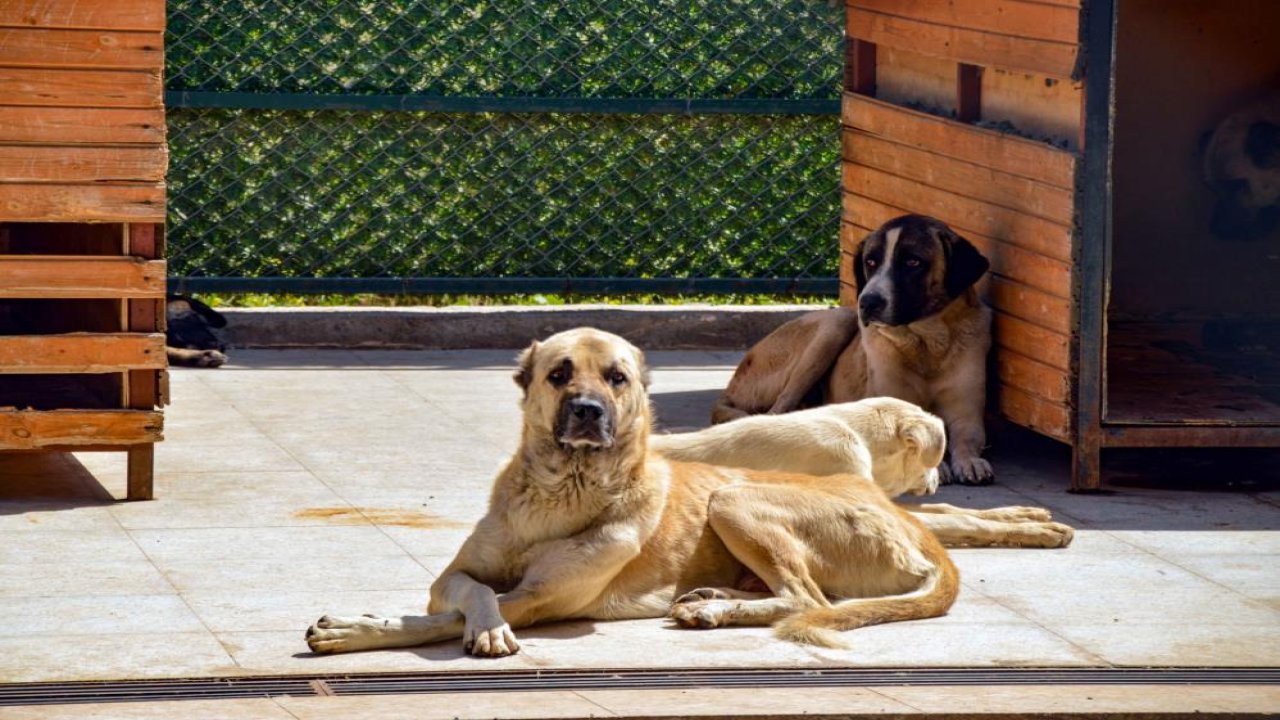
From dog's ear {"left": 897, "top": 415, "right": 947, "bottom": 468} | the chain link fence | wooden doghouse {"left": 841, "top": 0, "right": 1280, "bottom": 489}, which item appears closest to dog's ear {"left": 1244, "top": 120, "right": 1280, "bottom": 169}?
wooden doghouse {"left": 841, "top": 0, "right": 1280, "bottom": 489}

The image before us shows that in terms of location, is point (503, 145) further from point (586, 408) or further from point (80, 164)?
point (586, 408)

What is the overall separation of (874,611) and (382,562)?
163cm

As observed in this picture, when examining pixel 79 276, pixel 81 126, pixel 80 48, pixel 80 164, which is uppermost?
pixel 80 48

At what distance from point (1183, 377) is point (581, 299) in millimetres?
3815

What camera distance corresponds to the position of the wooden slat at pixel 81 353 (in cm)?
746

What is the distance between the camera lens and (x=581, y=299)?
1222 cm

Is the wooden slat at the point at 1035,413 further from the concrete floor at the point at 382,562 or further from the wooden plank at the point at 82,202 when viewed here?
the wooden plank at the point at 82,202

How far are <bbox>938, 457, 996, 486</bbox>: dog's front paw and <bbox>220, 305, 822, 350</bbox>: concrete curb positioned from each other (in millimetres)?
3456

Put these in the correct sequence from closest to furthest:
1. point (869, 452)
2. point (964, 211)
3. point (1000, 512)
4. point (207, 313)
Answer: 1. point (869, 452)
2. point (1000, 512)
3. point (964, 211)
4. point (207, 313)

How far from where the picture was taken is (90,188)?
7367 millimetres

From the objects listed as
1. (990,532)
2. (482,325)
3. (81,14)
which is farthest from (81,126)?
(482,325)

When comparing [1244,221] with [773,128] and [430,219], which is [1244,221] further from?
[430,219]

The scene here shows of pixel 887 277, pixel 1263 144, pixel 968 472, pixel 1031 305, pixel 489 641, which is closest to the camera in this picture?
pixel 489 641

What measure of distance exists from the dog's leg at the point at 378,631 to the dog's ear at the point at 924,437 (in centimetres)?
201
